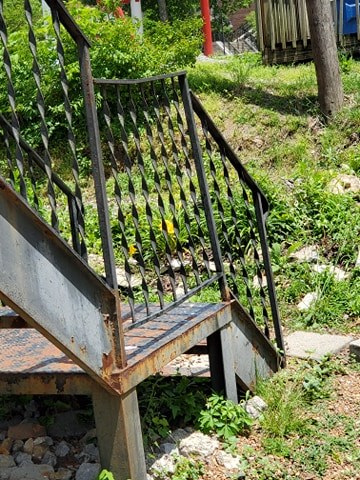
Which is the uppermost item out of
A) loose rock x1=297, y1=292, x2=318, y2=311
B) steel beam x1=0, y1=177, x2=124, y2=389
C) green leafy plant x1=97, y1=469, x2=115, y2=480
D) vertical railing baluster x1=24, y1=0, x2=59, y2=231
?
vertical railing baluster x1=24, y1=0, x2=59, y2=231

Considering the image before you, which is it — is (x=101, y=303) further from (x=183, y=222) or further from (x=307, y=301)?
(x=183, y=222)

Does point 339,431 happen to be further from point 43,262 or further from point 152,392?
point 43,262

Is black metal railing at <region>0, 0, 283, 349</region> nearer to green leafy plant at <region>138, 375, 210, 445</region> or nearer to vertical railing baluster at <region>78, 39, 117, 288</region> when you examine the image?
vertical railing baluster at <region>78, 39, 117, 288</region>

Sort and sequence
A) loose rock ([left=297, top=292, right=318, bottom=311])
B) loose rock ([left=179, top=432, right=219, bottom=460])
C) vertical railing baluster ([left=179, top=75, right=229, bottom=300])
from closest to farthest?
loose rock ([left=179, top=432, right=219, bottom=460]), vertical railing baluster ([left=179, top=75, right=229, bottom=300]), loose rock ([left=297, top=292, right=318, bottom=311])

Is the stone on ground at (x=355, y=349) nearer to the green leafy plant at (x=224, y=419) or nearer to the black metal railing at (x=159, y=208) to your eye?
the black metal railing at (x=159, y=208)

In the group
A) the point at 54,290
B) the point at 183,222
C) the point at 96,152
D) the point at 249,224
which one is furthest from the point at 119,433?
the point at 183,222

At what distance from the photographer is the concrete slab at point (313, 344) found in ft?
19.3

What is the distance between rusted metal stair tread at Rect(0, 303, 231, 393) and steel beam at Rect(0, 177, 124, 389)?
0.23 metres

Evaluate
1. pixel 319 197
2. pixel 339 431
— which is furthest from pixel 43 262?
pixel 319 197

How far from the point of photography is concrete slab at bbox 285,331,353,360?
5883mm

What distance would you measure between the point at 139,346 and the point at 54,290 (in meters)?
0.88

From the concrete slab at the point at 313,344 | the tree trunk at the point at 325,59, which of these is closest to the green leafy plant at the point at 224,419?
the concrete slab at the point at 313,344

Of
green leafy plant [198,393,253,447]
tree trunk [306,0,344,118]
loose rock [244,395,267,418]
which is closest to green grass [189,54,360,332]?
tree trunk [306,0,344,118]

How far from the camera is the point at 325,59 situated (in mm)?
10945
